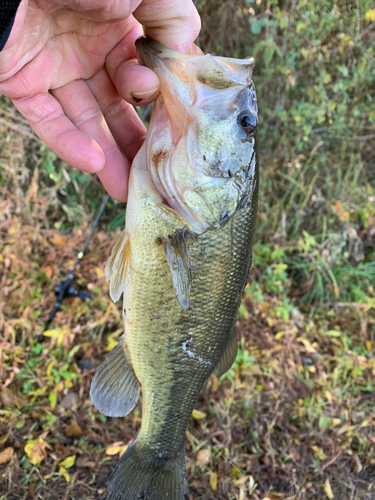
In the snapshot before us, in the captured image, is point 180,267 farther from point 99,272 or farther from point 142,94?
point 99,272

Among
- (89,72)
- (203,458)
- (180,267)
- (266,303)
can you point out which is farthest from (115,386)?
(266,303)

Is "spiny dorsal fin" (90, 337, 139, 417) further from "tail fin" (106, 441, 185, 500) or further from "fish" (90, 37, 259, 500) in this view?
"tail fin" (106, 441, 185, 500)

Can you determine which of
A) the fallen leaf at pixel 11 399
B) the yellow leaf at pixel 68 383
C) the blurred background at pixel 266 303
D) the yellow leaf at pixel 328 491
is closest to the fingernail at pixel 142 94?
the blurred background at pixel 266 303

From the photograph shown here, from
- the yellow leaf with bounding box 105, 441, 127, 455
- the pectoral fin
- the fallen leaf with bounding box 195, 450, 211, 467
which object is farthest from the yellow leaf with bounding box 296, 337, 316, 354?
the pectoral fin

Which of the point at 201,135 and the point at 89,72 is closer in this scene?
the point at 201,135

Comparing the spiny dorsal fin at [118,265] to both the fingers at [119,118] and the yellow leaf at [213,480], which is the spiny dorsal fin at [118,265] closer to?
the fingers at [119,118]

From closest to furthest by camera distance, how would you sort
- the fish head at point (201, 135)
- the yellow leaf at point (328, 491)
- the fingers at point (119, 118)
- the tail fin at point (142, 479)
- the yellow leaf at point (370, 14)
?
the fish head at point (201, 135) → the tail fin at point (142, 479) → the fingers at point (119, 118) → the yellow leaf at point (328, 491) → the yellow leaf at point (370, 14)
